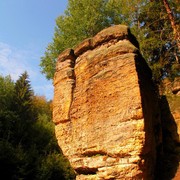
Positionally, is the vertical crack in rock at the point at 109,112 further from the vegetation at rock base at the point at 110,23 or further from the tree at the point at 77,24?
the tree at the point at 77,24

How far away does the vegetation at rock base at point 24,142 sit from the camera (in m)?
18.8

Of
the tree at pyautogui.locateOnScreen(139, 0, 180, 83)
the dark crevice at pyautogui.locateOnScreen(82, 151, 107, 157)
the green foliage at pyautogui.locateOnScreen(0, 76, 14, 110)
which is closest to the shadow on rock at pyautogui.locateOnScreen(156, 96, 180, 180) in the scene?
the dark crevice at pyautogui.locateOnScreen(82, 151, 107, 157)

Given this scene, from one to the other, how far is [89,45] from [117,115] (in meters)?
3.84

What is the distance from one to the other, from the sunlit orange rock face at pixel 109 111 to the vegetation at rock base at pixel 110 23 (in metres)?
5.09

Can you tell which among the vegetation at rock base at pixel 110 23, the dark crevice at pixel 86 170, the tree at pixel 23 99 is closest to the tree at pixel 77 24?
the vegetation at rock base at pixel 110 23

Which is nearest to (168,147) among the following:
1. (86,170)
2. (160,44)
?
(86,170)

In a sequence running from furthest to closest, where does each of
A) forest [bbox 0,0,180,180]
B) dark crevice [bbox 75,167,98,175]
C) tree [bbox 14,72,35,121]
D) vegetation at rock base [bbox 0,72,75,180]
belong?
tree [bbox 14,72,35,121], vegetation at rock base [bbox 0,72,75,180], forest [bbox 0,0,180,180], dark crevice [bbox 75,167,98,175]

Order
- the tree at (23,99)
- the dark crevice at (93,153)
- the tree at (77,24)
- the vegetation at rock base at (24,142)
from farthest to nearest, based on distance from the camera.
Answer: the tree at (23,99)
the tree at (77,24)
the vegetation at rock base at (24,142)
the dark crevice at (93,153)

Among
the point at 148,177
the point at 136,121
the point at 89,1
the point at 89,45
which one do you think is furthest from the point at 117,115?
the point at 89,1

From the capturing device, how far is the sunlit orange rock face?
7948mm

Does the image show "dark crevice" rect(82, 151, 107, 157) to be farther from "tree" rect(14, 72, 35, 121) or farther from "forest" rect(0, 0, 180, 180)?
"tree" rect(14, 72, 35, 121)

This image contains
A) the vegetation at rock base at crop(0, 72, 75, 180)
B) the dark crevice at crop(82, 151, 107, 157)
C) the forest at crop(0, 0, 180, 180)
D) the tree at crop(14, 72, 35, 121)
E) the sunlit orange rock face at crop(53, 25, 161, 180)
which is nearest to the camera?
the sunlit orange rock face at crop(53, 25, 161, 180)

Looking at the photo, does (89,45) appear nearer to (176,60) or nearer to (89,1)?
(176,60)

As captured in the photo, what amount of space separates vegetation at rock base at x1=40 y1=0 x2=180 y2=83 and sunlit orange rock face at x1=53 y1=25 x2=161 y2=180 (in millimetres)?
5095
